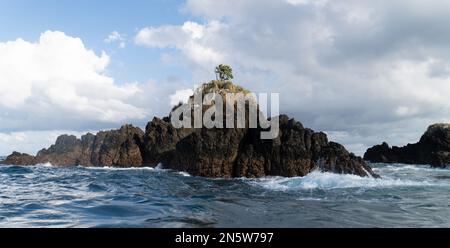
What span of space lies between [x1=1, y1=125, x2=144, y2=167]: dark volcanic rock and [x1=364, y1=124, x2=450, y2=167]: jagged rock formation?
179ft

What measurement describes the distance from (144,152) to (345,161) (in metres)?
40.7

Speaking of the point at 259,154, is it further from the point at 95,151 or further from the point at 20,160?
the point at 20,160

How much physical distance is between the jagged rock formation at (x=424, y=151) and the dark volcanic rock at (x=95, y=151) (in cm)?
5456

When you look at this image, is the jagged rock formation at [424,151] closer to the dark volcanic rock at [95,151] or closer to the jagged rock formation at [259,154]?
the jagged rock formation at [259,154]

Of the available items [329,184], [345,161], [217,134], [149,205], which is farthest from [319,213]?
[217,134]

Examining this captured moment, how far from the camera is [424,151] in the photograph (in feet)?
287

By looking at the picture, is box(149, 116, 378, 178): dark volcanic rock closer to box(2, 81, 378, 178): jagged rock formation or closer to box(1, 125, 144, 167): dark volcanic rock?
box(2, 81, 378, 178): jagged rock formation

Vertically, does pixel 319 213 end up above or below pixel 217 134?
below

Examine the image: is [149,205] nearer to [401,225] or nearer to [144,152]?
[401,225]

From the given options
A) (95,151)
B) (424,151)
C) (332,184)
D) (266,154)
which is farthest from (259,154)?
(424,151)

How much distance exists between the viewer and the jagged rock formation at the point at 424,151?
79.7 m

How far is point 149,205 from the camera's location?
2030 cm

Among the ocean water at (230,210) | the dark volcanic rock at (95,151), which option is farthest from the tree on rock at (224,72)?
the ocean water at (230,210)

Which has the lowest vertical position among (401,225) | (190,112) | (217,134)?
(401,225)
